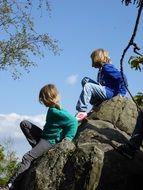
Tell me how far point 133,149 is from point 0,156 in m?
16.2

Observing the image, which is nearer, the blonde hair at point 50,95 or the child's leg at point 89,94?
the blonde hair at point 50,95

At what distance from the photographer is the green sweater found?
26.8ft

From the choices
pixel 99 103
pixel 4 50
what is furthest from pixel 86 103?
pixel 4 50

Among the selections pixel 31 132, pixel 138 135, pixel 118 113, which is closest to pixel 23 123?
pixel 31 132

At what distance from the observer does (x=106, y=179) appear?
7348 mm

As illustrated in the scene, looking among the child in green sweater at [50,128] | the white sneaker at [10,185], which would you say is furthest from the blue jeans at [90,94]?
the white sneaker at [10,185]

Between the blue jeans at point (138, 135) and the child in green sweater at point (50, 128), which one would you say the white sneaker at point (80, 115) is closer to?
the child in green sweater at point (50, 128)

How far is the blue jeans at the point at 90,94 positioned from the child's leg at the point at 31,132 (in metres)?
1.14

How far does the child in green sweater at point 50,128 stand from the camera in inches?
317

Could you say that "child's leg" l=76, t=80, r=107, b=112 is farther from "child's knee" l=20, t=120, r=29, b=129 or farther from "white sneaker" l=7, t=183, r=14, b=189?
"white sneaker" l=7, t=183, r=14, b=189

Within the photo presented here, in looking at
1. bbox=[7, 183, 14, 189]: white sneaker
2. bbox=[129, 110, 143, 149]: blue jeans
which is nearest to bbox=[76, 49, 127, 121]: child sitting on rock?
bbox=[129, 110, 143, 149]: blue jeans

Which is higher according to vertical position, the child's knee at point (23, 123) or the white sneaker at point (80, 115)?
the child's knee at point (23, 123)

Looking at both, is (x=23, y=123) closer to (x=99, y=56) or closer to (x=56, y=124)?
(x=56, y=124)

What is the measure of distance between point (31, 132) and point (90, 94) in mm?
1634
